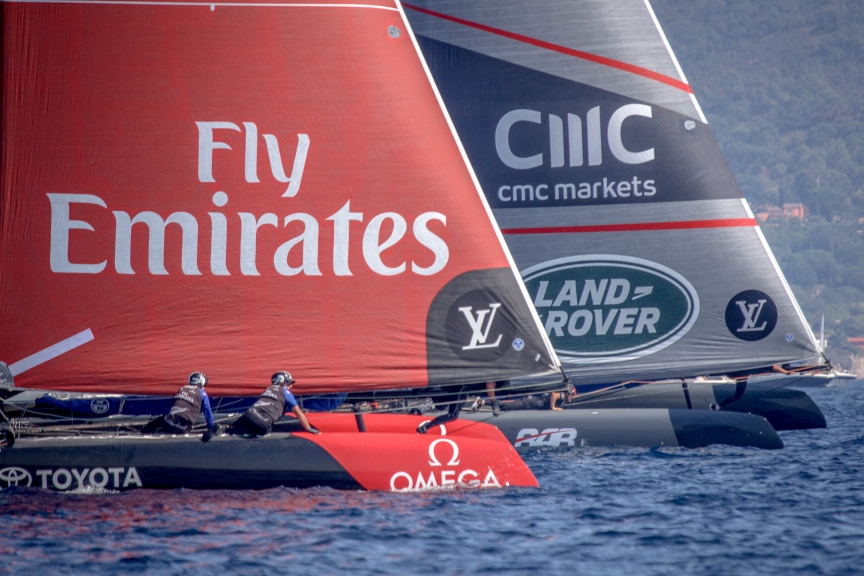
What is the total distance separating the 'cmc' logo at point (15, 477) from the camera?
949cm

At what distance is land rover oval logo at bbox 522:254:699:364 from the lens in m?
14.8

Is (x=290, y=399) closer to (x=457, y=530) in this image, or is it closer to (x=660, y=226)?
(x=457, y=530)

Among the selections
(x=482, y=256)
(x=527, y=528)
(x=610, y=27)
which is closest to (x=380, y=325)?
(x=482, y=256)

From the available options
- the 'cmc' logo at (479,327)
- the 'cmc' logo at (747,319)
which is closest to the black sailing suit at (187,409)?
the 'cmc' logo at (479,327)

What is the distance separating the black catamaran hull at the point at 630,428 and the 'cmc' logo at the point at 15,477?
6011mm

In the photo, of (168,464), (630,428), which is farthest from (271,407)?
(630,428)

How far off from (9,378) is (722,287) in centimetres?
930

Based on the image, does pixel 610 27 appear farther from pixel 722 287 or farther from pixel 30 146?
pixel 30 146

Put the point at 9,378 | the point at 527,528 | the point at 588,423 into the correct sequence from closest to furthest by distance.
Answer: the point at 527,528 → the point at 9,378 → the point at 588,423

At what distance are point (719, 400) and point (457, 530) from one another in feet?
29.0

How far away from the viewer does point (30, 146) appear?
10195mm

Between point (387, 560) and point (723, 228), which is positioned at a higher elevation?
point (723, 228)

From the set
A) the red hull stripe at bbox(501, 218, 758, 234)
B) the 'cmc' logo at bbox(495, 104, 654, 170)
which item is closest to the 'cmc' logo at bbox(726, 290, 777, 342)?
the red hull stripe at bbox(501, 218, 758, 234)

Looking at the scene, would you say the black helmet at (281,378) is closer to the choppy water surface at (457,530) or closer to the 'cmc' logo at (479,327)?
the choppy water surface at (457,530)
